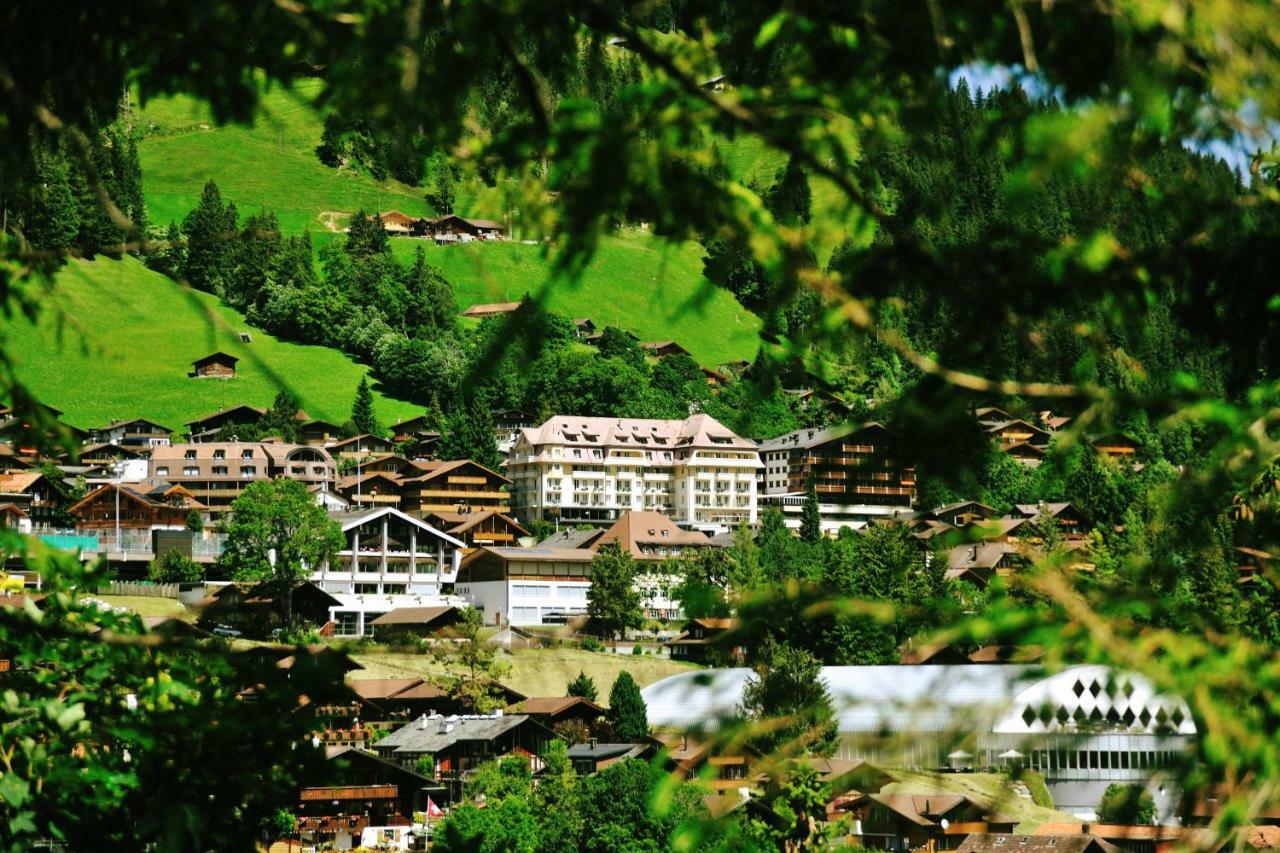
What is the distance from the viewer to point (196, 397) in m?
98.9

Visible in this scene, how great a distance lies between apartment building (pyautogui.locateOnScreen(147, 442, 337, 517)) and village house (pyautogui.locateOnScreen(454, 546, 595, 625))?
12.1 m

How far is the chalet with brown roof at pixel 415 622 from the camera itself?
65250 millimetres

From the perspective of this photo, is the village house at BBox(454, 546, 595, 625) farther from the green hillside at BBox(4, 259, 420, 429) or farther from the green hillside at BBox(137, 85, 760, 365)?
the green hillside at BBox(137, 85, 760, 365)

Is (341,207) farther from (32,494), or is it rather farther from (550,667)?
(550,667)

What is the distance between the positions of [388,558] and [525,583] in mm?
7613

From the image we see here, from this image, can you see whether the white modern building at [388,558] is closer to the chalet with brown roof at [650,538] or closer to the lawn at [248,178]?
the chalet with brown roof at [650,538]

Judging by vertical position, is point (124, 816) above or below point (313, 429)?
below

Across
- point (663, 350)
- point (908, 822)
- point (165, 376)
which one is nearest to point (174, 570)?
point (165, 376)

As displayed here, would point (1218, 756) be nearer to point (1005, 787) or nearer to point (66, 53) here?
point (1005, 787)

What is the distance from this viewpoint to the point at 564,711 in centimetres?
5134

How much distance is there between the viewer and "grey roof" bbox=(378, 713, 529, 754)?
47688 mm

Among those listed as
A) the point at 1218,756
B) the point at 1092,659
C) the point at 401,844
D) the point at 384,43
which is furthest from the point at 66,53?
the point at 401,844

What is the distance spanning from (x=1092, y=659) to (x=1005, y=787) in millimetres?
323

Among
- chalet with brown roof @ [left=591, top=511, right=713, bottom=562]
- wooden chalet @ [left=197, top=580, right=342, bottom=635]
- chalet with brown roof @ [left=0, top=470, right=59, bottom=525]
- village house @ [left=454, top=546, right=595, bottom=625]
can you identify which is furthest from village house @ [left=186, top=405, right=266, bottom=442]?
wooden chalet @ [left=197, top=580, right=342, bottom=635]
